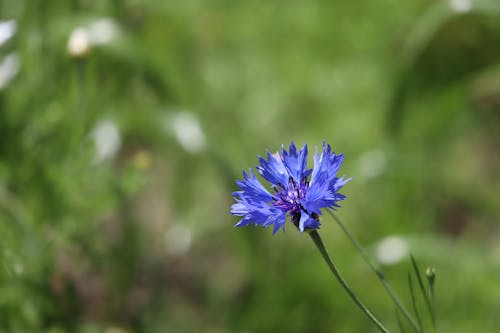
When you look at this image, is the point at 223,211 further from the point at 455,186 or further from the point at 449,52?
the point at 449,52

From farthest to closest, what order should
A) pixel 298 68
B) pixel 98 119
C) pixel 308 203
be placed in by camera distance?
1. pixel 298 68
2. pixel 98 119
3. pixel 308 203

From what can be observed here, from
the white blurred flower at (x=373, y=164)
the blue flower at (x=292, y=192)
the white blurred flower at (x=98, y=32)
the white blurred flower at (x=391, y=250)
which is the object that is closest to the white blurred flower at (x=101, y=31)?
the white blurred flower at (x=98, y=32)

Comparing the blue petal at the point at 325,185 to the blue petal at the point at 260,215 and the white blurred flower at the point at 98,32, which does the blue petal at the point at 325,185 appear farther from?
the white blurred flower at the point at 98,32

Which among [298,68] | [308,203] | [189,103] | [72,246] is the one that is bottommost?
[308,203]

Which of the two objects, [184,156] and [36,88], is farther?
[184,156]

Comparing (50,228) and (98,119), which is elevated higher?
(98,119)

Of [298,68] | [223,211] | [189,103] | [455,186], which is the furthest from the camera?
[298,68]

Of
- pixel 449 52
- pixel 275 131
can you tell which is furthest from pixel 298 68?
pixel 449 52

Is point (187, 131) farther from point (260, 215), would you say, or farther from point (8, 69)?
point (260, 215)
